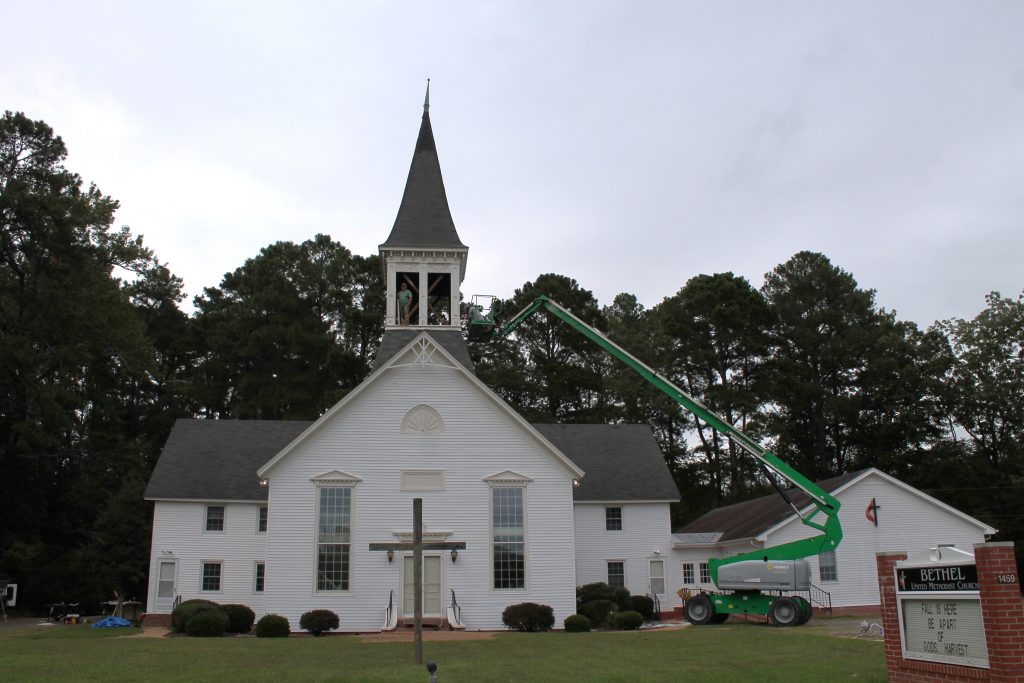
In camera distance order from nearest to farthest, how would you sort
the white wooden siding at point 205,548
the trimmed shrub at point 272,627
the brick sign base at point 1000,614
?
the brick sign base at point 1000,614, the trimmed shrub at point 272,627, the white wooden siding at point 205,548

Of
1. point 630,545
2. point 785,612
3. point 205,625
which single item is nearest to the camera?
point 785,612

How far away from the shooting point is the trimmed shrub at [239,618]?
28006 mm

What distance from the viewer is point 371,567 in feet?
89.2

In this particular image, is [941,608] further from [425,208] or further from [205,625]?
[425,208]

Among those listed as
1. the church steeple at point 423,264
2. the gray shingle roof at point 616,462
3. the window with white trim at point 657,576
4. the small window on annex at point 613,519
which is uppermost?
the church steeple at point 423,264

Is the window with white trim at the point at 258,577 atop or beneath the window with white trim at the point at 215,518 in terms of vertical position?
beneath

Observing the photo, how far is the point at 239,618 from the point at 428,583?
20.7ft

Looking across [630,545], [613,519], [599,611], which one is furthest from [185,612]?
[630,545]

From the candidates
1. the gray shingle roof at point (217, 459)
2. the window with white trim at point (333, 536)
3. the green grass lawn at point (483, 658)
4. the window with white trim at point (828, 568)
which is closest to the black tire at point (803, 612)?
the green grass lawn at point (483, 658)

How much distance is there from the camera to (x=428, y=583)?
90.2ft

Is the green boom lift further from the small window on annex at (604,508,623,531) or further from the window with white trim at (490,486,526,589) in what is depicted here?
the small window on annex at (604,508,623,531)

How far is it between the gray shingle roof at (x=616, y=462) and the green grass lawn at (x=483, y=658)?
10.2 metres

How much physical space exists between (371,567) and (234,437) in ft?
35.2

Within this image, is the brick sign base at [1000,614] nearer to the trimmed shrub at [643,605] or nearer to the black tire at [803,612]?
the black tire at [803,612]
